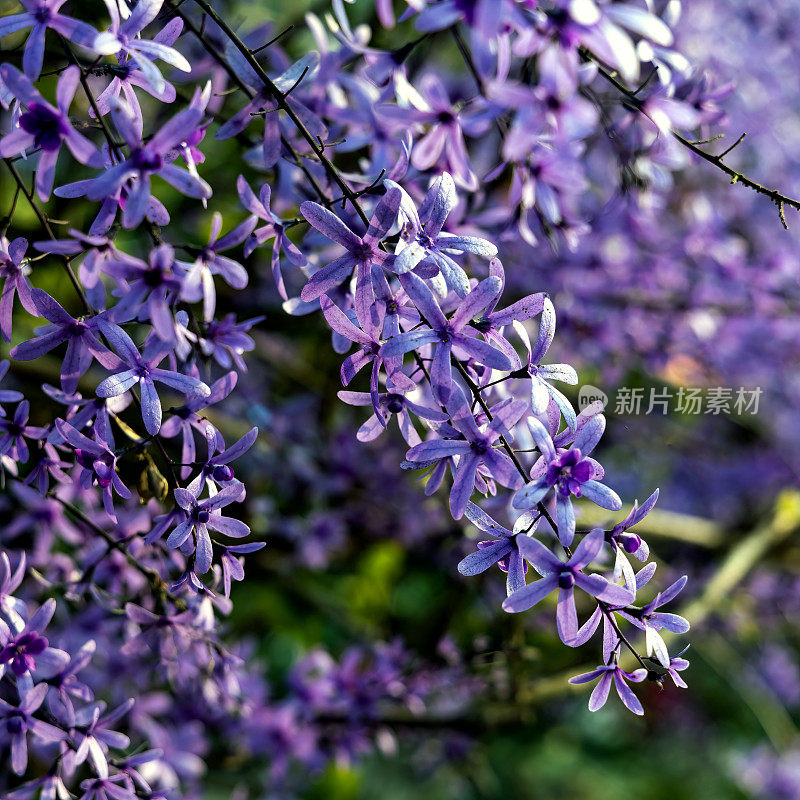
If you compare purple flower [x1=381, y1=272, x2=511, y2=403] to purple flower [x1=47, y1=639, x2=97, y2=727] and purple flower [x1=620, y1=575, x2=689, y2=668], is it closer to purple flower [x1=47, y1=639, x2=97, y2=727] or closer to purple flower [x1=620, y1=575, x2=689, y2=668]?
purple flower [x1=620, y1=575, x2=689, y2=668]

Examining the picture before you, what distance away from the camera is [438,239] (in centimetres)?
59

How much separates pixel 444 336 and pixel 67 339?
0.29 m

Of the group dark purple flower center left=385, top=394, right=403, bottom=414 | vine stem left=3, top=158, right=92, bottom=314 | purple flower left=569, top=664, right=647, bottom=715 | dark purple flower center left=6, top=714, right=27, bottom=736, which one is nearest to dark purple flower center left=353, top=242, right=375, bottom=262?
dark purple flower center left=385, top=394, right=403, bottom=414

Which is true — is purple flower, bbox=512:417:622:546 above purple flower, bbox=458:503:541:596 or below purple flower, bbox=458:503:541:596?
above

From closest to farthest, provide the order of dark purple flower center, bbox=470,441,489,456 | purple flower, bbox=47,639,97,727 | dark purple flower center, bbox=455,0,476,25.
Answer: dark purple flower center, bbox=455,0,476,25
dark purple flower center, bbox=470,441,489,456
purple flower, bbox=47,639,97,727

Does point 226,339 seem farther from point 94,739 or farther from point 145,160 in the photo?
point 94,739

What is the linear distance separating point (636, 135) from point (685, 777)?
8.24 ft

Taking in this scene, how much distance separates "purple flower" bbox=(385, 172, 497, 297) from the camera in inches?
21.9

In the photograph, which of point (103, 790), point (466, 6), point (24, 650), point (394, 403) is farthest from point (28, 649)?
point (466, 6)

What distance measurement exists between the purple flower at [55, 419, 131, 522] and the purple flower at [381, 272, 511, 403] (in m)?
0.23

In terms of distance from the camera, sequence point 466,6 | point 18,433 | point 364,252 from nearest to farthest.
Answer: point 466,6 → point 364,252 → point 18,433

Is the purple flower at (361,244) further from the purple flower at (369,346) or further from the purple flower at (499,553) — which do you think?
the purple flower at (499,553)

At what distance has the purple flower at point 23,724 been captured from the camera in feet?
2.09

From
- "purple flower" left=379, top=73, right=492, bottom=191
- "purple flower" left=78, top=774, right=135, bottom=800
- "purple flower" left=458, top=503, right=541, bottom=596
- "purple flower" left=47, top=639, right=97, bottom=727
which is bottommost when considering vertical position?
"purple flower" left=78, top=774, right=135, bottom=800
